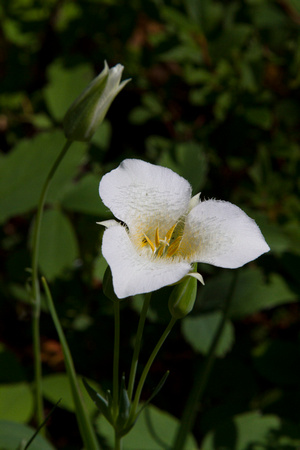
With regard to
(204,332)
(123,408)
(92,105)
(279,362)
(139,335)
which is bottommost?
(279,362)

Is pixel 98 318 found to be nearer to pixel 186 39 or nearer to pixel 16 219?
pixel 16 219

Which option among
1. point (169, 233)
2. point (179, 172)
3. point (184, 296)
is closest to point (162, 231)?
point (169, 233)

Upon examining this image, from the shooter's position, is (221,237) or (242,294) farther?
(242,294)

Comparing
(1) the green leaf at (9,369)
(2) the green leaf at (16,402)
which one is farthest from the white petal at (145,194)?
(1) the green leaf at (9,369)

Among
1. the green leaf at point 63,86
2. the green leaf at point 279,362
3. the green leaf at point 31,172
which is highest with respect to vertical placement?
the green leaf at point 63,86

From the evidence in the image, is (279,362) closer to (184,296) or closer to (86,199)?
(86,199)

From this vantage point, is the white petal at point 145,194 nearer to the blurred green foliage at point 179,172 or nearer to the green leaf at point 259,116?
the blurred green foliage at point 179,172

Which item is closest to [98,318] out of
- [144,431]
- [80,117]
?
[144,431]

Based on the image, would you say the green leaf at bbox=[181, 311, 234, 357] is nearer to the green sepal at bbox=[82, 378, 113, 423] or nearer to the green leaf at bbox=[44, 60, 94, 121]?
the green sepal at bbox=[82, 378, 113, 423]
